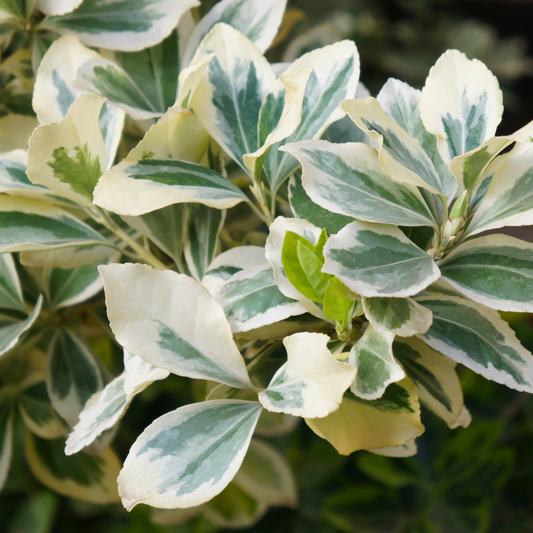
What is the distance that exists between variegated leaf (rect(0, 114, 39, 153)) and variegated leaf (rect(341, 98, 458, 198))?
0.32 meters

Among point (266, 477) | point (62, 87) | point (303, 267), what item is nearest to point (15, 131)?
point (62, 87)

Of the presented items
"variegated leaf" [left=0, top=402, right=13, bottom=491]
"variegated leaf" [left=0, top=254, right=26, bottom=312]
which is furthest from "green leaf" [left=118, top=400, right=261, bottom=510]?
"variegated leaf" [left=0, top=402, right=13, bottom=491]

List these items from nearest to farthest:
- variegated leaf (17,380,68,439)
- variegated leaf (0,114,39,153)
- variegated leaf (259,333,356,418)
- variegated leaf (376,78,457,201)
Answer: variegated leaf (259,333,356,418)
variegated leaf (376,78,457,201)
variegated leaf (0,114,39,153)
variegated leaf (17,380,68,439)

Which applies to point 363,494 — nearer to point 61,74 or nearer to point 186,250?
point 186,250

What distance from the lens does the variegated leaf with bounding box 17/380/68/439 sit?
575 millimetres

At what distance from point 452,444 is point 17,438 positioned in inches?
26.8

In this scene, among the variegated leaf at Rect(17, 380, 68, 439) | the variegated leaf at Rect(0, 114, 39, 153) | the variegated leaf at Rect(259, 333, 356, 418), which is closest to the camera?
the variegated leaf at Rect(259, 333, 356, 418)

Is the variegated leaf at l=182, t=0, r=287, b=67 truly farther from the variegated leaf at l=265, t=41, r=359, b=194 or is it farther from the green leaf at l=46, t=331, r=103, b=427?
the green leaf at l=46, t=331, r=103, b=427

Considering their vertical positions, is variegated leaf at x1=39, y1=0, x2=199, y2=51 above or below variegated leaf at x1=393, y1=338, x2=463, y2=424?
above

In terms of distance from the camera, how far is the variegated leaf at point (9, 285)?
48 cm

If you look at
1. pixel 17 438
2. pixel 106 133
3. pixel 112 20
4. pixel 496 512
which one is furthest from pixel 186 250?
pixel 496 512

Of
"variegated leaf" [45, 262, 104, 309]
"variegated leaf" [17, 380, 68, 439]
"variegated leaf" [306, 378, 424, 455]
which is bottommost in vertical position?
"variegated leaf" [17, 380, 68, 439]

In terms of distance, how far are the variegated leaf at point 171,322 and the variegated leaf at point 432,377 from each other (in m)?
0.13

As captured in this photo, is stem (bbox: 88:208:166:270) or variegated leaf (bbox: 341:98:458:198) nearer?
variegated leaf (bbox: 341:98:458:198)
